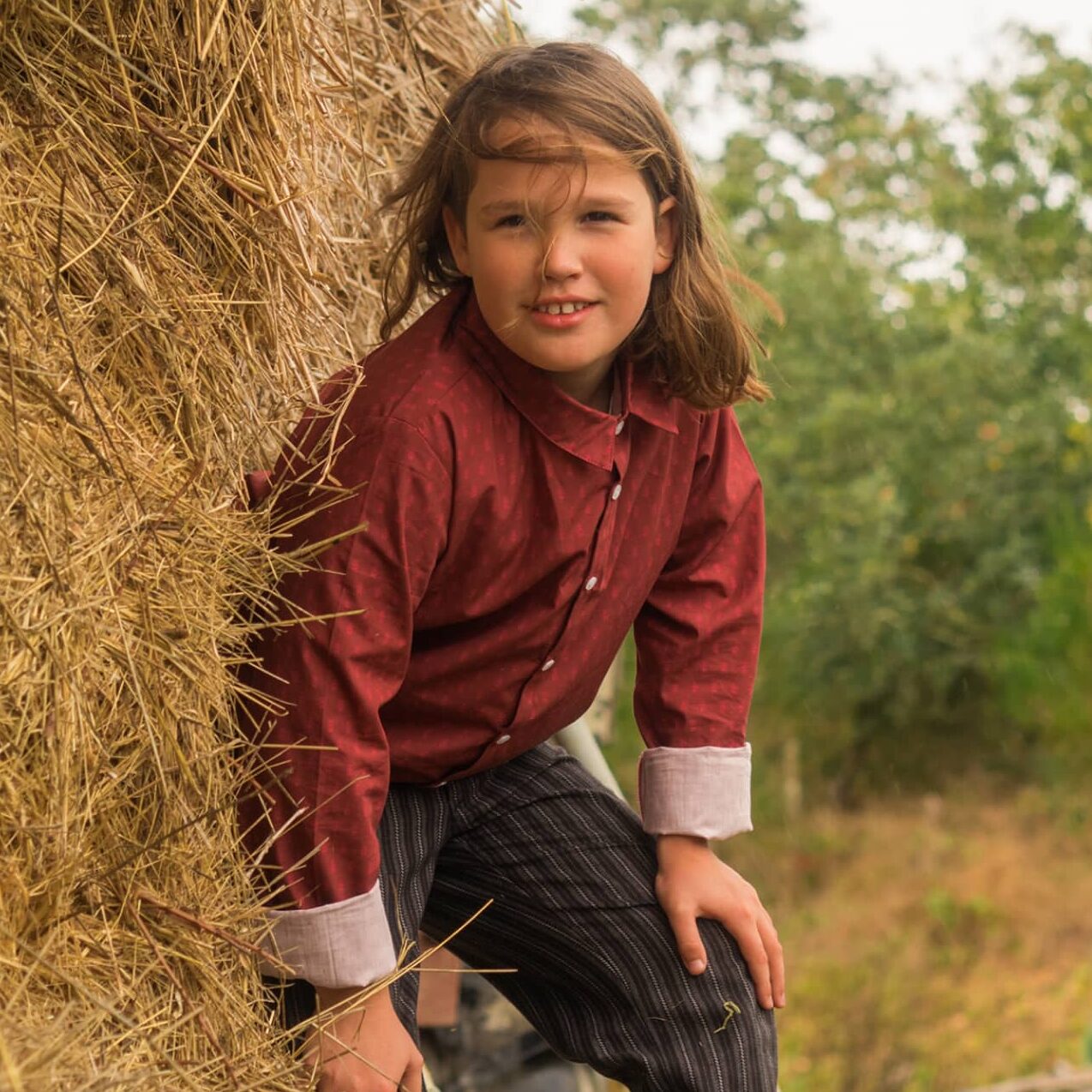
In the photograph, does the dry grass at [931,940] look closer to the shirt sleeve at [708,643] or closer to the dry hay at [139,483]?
the shirt sleeve at [708,643]

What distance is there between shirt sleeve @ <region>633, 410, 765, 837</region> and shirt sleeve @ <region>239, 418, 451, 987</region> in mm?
435

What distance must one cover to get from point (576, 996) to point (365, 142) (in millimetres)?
1104

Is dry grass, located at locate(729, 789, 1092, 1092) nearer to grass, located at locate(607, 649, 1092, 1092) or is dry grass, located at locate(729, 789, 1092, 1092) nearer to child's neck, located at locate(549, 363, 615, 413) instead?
grass, located at locate(607, 649, 1092, 1092)

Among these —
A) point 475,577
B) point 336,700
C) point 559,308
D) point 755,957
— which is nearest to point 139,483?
point 336,700

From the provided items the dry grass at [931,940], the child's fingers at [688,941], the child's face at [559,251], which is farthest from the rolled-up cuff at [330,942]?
the dry grass at [931,940]

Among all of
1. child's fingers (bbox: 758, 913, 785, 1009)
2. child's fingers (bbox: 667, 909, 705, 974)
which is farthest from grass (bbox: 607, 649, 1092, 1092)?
child's fingers (bbox: 667, 909, 705, 974)

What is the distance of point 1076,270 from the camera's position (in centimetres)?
1012

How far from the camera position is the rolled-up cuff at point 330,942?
1602mm

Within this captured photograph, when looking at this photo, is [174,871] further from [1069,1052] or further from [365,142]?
[1069,1052]

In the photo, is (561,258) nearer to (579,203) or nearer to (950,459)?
(579,203)

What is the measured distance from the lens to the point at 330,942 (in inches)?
63.1

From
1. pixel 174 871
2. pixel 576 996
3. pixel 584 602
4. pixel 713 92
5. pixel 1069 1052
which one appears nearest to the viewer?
pixel 174 871

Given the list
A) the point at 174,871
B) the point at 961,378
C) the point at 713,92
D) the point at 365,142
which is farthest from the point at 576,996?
the point at 713,92

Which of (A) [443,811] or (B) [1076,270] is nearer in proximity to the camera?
(A) [443,811]
